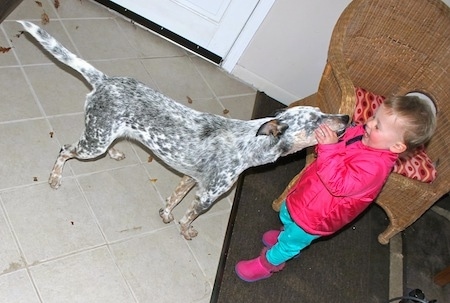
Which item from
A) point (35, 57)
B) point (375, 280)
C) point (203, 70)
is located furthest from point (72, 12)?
point (375, 280)

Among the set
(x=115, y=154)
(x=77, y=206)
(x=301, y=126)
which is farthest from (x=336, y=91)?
(x=77, y=206)

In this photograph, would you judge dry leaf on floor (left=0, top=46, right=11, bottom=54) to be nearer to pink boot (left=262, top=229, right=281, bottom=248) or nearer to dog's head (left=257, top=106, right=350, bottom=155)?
dog's head (left=257, top=106, right=350, bottom=155)

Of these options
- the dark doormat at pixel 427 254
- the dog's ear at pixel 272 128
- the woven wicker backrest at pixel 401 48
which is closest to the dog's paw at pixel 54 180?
the dog's ear at pixel 272 128

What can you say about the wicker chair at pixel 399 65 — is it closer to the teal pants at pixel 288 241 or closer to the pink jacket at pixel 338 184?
the teal pants at pixel 288 241

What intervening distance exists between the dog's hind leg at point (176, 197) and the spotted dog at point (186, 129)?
0.71 feet

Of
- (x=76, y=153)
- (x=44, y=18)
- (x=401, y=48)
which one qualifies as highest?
(x=401, y=48)

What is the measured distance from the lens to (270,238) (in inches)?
136

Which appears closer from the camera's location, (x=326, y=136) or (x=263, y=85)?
(x=326, y=136)

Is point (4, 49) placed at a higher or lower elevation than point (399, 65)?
lower

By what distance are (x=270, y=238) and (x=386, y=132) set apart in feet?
4.33

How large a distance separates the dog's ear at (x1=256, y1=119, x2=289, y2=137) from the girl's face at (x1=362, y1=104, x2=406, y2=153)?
503mm

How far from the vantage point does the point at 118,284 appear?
292 centimetres

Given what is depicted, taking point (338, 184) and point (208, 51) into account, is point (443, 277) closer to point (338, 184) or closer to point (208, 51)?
point (338, 184)

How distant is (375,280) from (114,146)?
2.06 m
